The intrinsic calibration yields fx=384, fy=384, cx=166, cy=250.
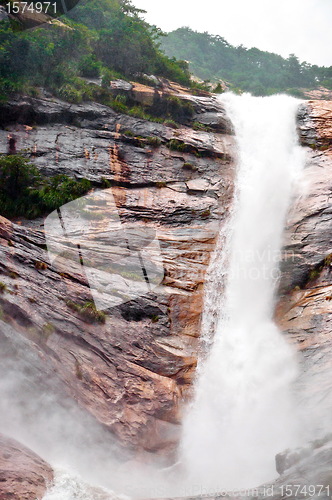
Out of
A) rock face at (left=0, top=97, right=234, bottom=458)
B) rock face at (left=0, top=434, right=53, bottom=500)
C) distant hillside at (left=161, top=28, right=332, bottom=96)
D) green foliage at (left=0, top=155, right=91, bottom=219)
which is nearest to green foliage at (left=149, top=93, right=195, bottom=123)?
rock face at (left=0, top=97, right=234, bottom=458)

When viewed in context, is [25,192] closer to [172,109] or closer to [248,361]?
[248,361]

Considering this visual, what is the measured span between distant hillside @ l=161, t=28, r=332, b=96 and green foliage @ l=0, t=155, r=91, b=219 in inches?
1754

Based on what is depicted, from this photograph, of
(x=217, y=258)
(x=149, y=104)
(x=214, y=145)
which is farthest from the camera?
(x=149, y=104)

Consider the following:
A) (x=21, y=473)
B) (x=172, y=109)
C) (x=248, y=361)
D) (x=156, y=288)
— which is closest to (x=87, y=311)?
(x=156, y=288)

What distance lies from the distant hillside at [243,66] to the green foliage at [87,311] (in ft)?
164

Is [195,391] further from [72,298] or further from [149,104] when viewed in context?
[149,104]

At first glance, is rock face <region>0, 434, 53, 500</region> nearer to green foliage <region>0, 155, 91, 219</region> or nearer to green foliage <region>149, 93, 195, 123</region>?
green foliage <region>0, 155, 91, 219</region>

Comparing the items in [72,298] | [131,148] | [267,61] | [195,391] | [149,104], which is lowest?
[195,391]

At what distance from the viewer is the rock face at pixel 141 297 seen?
12.3 m

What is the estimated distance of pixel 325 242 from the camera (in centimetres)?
1777

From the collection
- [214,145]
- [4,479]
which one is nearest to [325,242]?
[214,145]

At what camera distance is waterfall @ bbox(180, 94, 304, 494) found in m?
12.3

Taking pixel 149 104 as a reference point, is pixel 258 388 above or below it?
below

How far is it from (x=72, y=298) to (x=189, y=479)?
7.07m
